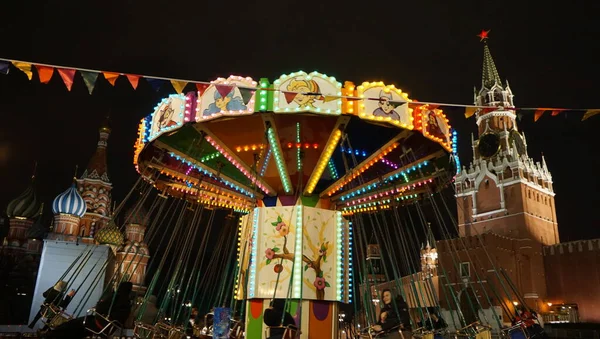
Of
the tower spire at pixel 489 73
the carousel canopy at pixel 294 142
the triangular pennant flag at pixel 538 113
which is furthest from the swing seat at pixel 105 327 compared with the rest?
the tower spire at pixel 489 73

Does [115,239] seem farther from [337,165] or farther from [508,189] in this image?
[508,189]

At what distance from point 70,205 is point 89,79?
1186 inches

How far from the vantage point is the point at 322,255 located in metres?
9.26

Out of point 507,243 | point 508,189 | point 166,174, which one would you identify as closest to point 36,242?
point 166,174

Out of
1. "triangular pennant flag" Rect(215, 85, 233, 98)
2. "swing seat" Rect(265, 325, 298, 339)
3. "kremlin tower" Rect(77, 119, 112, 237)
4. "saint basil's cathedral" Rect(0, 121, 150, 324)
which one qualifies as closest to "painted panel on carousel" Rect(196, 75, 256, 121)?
"triangular pennant flag" Rect(215, 85, 233, 98)

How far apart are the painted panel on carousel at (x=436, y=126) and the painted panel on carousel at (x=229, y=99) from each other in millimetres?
3105

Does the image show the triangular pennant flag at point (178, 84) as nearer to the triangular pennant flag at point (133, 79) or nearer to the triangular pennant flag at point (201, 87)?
the triangular pennant flag at point (201, 87)

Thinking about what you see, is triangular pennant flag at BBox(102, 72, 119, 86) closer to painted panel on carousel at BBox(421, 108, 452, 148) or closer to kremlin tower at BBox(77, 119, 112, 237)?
painted panel on carousel at BBox(421, 108, 452, 148)

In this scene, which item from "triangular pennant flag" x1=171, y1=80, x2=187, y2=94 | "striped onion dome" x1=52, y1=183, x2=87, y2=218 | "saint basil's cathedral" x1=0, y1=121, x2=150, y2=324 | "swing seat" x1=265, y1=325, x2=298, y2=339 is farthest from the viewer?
"striped onion dome" x1=52, y1=183, x2=87, y2=218

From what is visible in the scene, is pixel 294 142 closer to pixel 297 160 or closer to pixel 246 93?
pixel 297 160

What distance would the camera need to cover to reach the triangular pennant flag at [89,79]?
6457 millimetres

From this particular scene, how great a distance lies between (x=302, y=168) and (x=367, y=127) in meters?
1.64

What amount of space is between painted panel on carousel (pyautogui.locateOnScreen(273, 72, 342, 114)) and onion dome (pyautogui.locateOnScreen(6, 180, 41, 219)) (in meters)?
35.7

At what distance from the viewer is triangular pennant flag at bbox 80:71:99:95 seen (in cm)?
646
